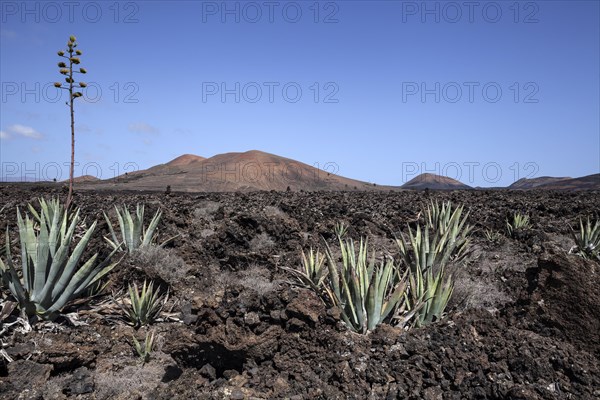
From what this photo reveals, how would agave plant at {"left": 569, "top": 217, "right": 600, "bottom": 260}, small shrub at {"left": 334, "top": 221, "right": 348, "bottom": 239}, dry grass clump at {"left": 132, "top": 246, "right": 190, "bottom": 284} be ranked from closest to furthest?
dry grass clump at {"left": 132, "top": 246, "right": 190, "bottom": 284}, agave plant at {"left": 569, "top": 217, "right": 600, "bottom": 260}, small shrub at {"left": 334, "top": 221, "right": 348, "bottom": 239}

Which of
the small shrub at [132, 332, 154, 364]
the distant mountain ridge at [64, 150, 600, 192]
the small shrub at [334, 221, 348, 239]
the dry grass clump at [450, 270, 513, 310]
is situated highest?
the distant mountain ridge at [64, 150, 600, 192]

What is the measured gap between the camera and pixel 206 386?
278 cm

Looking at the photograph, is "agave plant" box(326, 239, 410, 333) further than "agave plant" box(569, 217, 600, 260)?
No

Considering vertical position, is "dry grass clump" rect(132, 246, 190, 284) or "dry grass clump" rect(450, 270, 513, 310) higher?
"dry grass clump" rect(132, 246, 190, 284)

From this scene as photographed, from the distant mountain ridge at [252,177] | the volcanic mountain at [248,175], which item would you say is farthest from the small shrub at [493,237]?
the volcanic mountain at [248,175]

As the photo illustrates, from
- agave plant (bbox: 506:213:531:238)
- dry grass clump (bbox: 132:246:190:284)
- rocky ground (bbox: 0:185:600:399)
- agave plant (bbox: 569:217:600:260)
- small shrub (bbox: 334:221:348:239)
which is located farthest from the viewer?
agave plant (bbox: 506:213:531:238)

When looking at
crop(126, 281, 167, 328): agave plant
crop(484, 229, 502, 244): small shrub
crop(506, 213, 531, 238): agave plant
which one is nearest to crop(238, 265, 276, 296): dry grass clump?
crop(126, 281, 167, 328): agave plant

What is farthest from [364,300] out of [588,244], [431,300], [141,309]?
[588,244]

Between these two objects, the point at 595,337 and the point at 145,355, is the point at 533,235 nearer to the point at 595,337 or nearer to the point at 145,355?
the point at 595,337

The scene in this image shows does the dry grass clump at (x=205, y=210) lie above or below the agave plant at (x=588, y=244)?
above

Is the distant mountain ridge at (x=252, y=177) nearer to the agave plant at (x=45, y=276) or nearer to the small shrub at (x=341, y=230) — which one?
the small shrub at (x=341, y=230)

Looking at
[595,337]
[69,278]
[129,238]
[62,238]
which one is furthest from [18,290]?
[595,337]

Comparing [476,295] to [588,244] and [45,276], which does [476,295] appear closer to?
[588,244]

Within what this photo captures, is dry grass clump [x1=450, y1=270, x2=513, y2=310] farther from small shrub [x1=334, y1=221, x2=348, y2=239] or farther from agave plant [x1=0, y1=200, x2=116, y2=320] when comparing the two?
agave plant [x1=0, y1=200, x2=116, y2=320]
